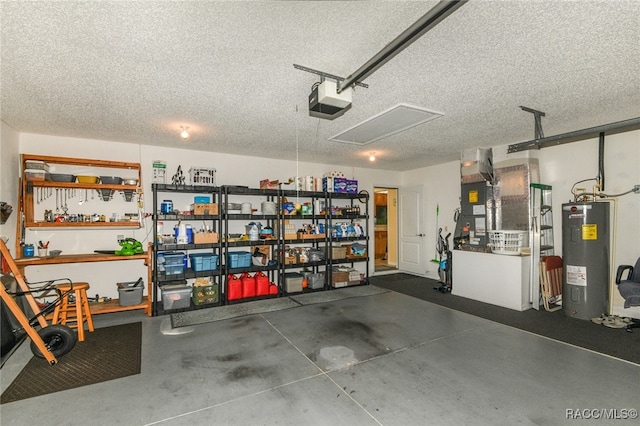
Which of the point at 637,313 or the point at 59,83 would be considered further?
the point at 637,313

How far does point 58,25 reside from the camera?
183 cm

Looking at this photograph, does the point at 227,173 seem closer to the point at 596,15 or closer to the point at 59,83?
the point at 59,83

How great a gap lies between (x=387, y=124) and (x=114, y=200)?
4.33m

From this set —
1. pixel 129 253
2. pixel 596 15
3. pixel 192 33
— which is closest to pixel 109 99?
pixel 192 33

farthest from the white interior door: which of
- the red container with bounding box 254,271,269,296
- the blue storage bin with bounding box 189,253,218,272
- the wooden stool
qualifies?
the wooden stool

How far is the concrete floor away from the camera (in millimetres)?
2068

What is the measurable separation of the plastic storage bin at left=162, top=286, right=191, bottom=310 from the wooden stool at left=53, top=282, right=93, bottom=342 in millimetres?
899

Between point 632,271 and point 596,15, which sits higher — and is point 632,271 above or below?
below

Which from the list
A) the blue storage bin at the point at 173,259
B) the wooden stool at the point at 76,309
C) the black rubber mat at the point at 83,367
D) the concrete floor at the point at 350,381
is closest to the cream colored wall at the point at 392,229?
the concrete floor at the point at 350,381

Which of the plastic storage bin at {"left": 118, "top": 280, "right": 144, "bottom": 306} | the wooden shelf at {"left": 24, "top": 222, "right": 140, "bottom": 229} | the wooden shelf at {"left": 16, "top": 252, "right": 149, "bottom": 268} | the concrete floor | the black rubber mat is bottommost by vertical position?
the concrete floor

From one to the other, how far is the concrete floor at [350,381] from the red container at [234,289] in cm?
110

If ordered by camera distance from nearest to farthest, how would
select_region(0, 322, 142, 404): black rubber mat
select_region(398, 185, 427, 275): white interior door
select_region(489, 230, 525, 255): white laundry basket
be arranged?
select_region(0, 322, 142, 404): black rubber mat → select_region(489, 230, 525, 255): white laundry basket → select_region(398, 185, 427, 275): white interior door

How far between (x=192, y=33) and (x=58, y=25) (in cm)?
80

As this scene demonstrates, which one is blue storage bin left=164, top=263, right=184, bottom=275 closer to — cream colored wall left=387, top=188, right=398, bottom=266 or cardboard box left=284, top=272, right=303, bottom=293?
cardboard box left=284, top=272, right=303, bottom=293
